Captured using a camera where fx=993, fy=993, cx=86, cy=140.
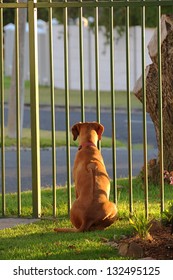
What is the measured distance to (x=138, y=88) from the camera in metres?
10.8

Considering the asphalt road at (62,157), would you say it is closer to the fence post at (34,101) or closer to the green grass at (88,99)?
the fence post at (34,101)

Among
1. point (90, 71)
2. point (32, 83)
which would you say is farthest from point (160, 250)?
point (90, 71)

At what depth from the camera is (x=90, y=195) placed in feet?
26.3

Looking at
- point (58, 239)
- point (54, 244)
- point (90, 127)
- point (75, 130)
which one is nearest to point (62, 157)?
point (75, 130)

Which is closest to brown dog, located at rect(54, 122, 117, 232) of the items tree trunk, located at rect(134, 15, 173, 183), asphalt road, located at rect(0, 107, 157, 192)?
tree trunk, located at rect(134, 15, 173, 183)

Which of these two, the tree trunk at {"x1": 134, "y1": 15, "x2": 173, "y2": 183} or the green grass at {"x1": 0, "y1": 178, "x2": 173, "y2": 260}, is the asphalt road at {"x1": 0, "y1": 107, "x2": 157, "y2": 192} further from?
the green grass at {"x1": 0, "y1": 178, "x2": 173, "y2": 260}

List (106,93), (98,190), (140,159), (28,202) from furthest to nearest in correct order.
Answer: (106,93)
(140,159)
(28,202)
(98,190)

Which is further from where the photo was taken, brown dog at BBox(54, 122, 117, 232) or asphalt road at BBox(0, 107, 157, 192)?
asphalt road at BBox(0, 107, 157, 192)

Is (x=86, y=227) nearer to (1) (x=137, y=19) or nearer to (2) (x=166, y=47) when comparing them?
(2) (x=166, y=47)

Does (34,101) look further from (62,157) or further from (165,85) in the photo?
(62,157)

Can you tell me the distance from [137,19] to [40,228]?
25.7 m

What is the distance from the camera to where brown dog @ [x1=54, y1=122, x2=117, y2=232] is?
8008mm

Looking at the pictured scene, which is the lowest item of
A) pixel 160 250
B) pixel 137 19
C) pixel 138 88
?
pixel 160 250

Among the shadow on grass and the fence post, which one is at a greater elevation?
the fence post
